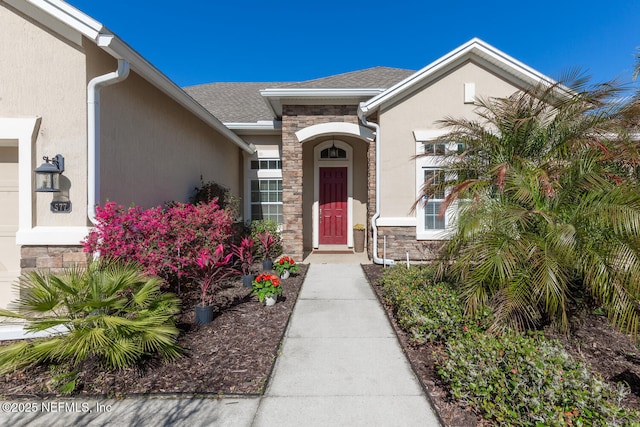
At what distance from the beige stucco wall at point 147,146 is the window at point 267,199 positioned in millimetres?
2097

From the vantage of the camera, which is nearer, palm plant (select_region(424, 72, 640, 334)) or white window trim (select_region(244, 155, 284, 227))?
palm plant (select_region(424, 72, 640, 334))

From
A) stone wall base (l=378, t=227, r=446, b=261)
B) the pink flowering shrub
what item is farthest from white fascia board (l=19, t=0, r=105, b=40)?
stone wall base (l=378, t=227, r=446, b=261)

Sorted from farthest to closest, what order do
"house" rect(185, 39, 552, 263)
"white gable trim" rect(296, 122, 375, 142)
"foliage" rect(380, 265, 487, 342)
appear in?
"white gable trim" rect(296, 122, 375, 142), "house" rect(185, 39, 552, 263), "foliage" rect(380, 265, 487, 342)

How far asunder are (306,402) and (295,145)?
6.99 m

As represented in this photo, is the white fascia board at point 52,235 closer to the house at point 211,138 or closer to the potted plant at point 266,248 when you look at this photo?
the house at point 211,138

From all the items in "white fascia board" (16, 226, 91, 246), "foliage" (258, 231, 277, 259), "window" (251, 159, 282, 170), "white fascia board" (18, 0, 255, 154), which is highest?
"white fascia board" (18, 0, 255, 154)

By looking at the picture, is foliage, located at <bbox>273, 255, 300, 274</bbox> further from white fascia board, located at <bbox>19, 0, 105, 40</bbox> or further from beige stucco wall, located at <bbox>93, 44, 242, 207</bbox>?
white fascia board, located at <bbox>19, 0, 105, 40</bbox>

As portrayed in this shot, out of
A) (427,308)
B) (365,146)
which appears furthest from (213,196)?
(427,308)

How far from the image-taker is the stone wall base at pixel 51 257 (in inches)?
185

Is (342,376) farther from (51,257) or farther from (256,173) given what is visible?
(256,173)

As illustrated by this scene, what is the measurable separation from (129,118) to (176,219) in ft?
6.36

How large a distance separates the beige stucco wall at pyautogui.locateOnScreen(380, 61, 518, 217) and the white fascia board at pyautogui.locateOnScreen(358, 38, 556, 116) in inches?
8.3

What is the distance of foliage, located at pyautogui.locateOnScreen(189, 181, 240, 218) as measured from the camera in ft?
28.1

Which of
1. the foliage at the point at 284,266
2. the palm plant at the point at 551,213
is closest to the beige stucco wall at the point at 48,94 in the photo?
the foliage at the point at 284,266
